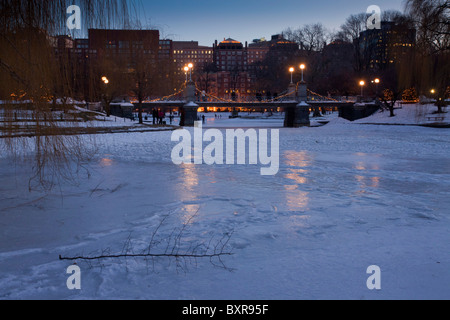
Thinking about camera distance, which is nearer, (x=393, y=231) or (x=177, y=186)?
(x=393, y=231)

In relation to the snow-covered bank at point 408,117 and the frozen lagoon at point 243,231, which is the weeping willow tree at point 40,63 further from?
the snow-covered bank at point 408,117

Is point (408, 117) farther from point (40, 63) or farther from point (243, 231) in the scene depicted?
point (40, 63)

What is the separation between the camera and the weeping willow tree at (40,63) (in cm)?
463

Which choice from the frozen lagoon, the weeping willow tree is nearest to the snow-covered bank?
the frozen lagoon

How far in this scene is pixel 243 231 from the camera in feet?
17.7

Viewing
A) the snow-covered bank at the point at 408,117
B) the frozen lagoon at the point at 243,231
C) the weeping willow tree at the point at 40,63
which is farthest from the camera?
the snow-covered bank at the point at 408,117

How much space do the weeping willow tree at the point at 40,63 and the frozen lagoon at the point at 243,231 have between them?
55.0 inches

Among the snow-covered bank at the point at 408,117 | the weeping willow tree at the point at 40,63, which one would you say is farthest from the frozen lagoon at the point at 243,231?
the snow-covered bank at the point at 408,117

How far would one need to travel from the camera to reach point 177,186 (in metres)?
8.70

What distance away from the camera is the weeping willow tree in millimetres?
4633

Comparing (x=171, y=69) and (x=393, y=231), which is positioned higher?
(x=171, y=69)
